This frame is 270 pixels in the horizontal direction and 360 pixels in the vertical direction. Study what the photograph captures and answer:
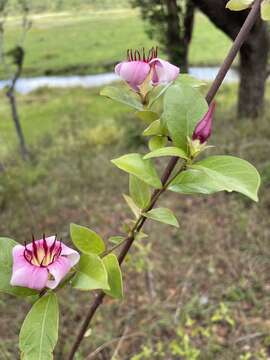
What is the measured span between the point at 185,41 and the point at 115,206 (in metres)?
2.10

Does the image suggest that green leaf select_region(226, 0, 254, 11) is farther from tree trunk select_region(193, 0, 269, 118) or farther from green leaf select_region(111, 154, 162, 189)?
tree trunk select_region(193, 0, 269, 118)

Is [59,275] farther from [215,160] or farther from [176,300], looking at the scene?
[176,300]

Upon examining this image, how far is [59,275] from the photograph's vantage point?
0.42m

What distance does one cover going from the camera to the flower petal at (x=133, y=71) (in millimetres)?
491

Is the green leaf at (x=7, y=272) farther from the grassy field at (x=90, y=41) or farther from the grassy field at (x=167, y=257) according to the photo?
the grassy field at (x=90, y=41)

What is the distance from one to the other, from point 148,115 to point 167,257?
1.89m

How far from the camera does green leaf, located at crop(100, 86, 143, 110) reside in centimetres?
53

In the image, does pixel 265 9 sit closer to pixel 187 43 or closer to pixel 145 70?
pixel 145 70

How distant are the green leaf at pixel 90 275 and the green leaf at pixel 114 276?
2 cm

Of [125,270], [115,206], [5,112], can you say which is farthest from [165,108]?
[5,112]

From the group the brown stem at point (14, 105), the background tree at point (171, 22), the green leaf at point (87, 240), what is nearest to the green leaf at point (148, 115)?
the green leaf at point (87, 240)

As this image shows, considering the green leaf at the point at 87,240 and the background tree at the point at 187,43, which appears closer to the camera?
the green leaf at the point at 87,240

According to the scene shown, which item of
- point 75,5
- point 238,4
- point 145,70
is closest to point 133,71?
point 145,70

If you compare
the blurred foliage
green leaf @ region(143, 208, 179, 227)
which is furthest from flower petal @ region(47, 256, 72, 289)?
the blurred foliage
